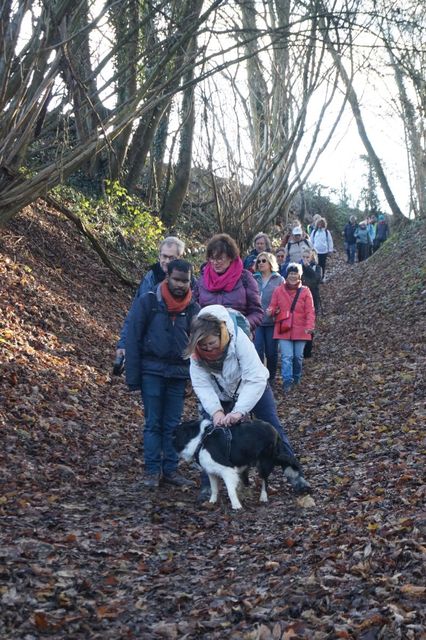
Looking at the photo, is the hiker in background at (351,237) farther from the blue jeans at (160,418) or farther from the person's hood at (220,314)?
the person's hood at (220,314)

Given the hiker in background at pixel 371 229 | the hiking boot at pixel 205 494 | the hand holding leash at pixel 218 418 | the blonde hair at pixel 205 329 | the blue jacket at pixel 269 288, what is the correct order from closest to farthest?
1. the blonde hair at pixel 205 329
2. the hand holding leash at pixel 218 418
3. the hiking boot at pixel 205 494
4. the blue jacket at pixel 269 288
5. the hiker in background at pixel 371 229

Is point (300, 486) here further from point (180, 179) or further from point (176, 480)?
point (180, 179)

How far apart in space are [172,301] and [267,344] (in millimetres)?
5417

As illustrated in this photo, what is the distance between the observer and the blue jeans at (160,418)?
7684 mm

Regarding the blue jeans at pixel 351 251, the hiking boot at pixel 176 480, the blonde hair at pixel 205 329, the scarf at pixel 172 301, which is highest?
the blue jeans at pixel 351 251

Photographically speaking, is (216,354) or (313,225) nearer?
(216,354)

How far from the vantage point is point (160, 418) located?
7797 mm

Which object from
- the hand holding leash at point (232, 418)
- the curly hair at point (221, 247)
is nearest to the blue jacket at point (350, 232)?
the curly hair at point (221, 247)

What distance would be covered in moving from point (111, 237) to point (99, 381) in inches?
301

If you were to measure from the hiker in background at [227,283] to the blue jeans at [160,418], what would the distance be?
1.28 metres

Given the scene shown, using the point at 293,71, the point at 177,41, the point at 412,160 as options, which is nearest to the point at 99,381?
the point at 177,41

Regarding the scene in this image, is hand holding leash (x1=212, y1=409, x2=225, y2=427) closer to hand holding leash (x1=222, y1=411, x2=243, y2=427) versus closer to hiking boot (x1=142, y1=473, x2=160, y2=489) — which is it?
hand holding leash (x1=222, y1=411, x2=243, y2=427)

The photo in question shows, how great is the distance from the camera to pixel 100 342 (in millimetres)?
13359

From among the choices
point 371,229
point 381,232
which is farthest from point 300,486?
point 381,232
